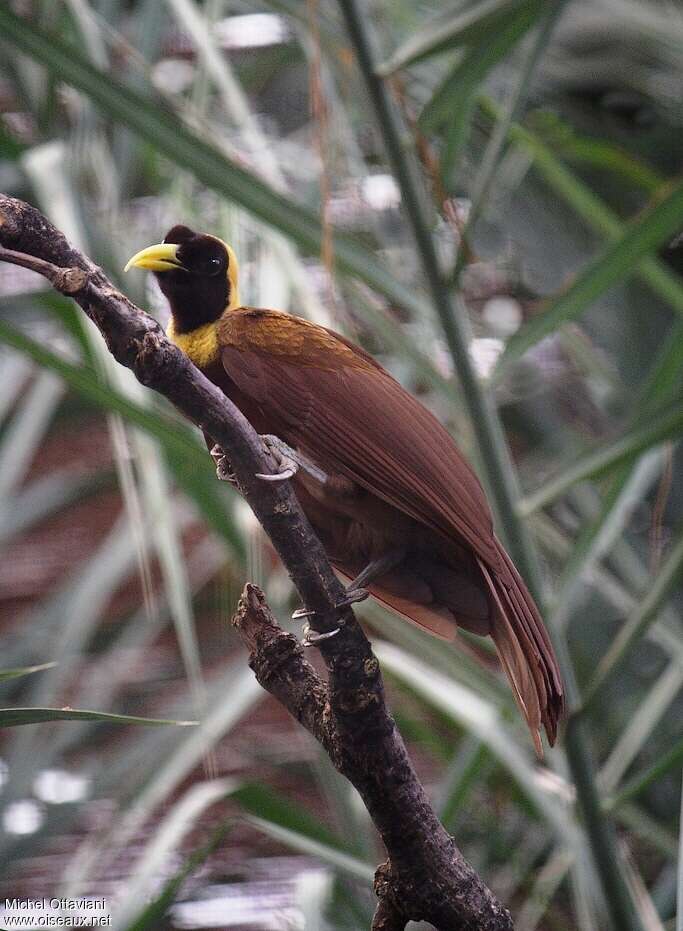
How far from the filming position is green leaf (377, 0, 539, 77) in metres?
1.89

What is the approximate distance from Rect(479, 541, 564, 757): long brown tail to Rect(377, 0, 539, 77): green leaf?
0.81 m

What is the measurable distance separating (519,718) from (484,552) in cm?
66

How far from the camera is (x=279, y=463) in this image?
64.1 inches

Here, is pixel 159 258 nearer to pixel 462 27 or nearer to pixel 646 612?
pixel 462 27

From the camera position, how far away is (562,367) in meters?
4.63

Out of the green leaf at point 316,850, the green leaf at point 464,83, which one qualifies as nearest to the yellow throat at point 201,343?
the green leaf at point 464,83

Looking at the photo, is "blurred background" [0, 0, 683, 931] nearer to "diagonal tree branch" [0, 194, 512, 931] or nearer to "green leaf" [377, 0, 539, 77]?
"green leaf" [377, 0, 539, 77]

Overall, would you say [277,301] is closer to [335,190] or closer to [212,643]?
[335,190]

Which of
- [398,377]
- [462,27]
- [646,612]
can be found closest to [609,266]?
[462,27]

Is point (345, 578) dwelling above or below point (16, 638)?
below

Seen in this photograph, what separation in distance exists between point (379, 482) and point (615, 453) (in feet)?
1.34

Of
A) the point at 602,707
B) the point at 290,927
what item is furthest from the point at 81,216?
the point at 602,707

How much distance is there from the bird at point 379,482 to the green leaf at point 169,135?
161 mm

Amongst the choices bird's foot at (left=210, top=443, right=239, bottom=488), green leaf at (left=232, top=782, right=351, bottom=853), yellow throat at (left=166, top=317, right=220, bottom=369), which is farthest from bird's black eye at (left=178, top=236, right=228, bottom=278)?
green leaf at (left=232, top=782, right=351, bottom=853)
